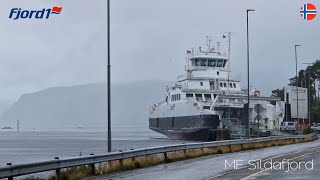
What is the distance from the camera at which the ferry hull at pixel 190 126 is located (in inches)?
2467

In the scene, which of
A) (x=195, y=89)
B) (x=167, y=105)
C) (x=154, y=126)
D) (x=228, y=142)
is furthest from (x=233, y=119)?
(x=228, y=142)

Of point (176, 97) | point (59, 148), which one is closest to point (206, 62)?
point (176, 97)

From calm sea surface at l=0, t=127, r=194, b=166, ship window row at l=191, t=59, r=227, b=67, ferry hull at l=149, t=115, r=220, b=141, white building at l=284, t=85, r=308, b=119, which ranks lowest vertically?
calm sea surface at l=0, t=127, r=194, b=166

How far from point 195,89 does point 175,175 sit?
51.8 m

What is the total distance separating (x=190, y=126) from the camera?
2569 inches

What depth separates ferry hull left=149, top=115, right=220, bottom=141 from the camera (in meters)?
62.7

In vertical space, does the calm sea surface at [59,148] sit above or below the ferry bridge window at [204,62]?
below

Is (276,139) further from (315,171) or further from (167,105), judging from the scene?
(167,105)

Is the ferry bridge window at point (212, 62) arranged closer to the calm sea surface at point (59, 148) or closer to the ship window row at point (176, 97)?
the ship window row at point (176, 97)

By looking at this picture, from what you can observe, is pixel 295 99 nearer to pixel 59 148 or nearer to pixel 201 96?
pixel 201 96

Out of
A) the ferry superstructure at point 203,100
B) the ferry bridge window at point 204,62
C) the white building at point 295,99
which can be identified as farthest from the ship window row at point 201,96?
the white building at point 295,99

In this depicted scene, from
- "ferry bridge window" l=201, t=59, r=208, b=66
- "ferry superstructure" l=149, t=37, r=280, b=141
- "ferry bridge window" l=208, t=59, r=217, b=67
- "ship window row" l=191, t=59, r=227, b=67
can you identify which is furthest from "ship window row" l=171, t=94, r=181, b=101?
"ferry bridge window" l=208, t=59, r=217, b=67

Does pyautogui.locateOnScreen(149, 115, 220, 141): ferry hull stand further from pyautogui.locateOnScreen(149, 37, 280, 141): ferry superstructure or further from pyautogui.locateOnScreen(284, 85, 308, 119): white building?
pyautogui.locateOnScreen(284, 85, 308, 119): white building

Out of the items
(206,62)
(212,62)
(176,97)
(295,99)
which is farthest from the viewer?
(295,99)
